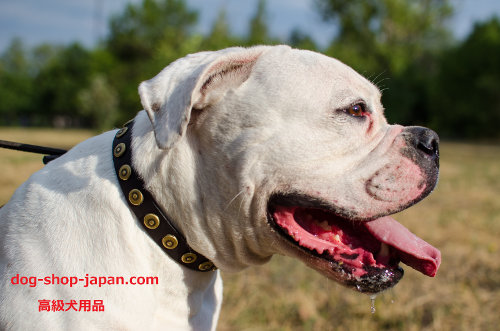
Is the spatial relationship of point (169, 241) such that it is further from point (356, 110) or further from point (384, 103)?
point (384, 103)

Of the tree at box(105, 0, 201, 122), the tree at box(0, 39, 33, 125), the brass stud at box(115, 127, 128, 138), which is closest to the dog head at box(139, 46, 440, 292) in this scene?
the brass stud at box(115, 127, 128, 138)

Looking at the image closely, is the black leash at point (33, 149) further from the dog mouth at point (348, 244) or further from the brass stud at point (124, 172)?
the dog mouth at point (348, 244)

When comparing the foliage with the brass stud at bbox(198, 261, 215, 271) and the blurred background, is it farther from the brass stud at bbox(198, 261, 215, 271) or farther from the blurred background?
the brass stud at bbox(198, 261, 215, 271)

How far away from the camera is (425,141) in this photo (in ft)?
7.18

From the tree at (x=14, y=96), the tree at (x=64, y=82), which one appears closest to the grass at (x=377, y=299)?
the tree at (x=64, y=82)

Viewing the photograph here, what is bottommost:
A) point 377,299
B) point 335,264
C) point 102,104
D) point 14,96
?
point 377,299

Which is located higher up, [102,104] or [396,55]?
[102,104]

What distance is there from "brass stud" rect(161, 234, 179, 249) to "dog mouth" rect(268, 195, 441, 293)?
1.40ft

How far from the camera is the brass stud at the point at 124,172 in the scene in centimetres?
194

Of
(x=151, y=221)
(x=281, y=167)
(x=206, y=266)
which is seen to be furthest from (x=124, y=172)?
(x=281, y=167)

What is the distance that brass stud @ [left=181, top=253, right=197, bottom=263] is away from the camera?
2014mm

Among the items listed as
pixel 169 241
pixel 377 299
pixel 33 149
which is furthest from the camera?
pixel 377 299

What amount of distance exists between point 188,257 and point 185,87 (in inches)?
29.5

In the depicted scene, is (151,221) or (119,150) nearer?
(151,221)
